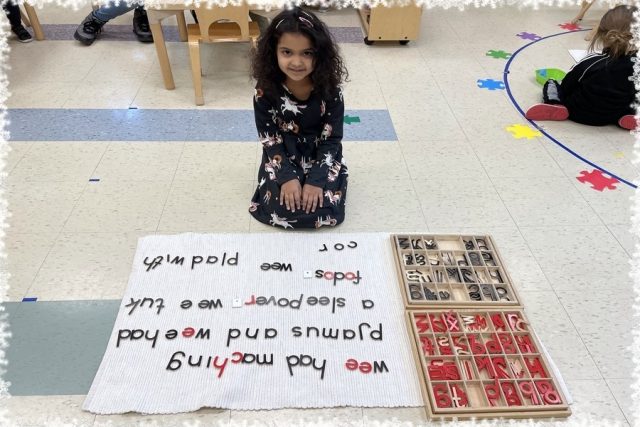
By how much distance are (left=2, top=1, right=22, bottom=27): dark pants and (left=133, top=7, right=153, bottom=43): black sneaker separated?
59cm

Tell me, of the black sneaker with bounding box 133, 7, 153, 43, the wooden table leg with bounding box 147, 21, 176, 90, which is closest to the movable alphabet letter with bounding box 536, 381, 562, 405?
the wooden table leg with bounding box 147, 21, 176, 90

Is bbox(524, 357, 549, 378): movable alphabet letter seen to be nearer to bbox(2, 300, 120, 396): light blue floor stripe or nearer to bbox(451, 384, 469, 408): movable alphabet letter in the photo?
bbox(451, 384, 469, 408): movable alphabet letter

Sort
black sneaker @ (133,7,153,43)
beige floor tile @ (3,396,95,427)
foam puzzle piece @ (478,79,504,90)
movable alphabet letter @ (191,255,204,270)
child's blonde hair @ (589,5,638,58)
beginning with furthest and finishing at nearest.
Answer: black sneaker @ (133,7,153,43) < foam puzzle piece @ (478,79,504,90) < child's blonde hair @ (589,5,638,58) < movable alphabet letter @ (191,255,204,270) < beige floor tile @ (3,396,95,427)

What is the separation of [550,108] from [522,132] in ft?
0.60

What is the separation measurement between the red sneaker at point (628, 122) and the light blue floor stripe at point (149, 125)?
97 cm

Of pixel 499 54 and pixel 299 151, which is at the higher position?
pixel 299 151

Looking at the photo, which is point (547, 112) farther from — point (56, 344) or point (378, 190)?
point (56, 344)

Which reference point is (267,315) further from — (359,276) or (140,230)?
(140,230)

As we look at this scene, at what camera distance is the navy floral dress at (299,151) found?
131 centimetres

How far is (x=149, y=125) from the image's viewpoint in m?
1.85

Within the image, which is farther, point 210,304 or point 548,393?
point 210,304

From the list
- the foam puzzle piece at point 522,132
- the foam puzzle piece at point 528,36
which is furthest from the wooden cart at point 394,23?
the foam puzzle piece at point 522,132

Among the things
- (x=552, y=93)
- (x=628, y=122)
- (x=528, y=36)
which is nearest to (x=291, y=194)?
(x=552, y=93)

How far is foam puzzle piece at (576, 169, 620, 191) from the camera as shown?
5.25 feet
